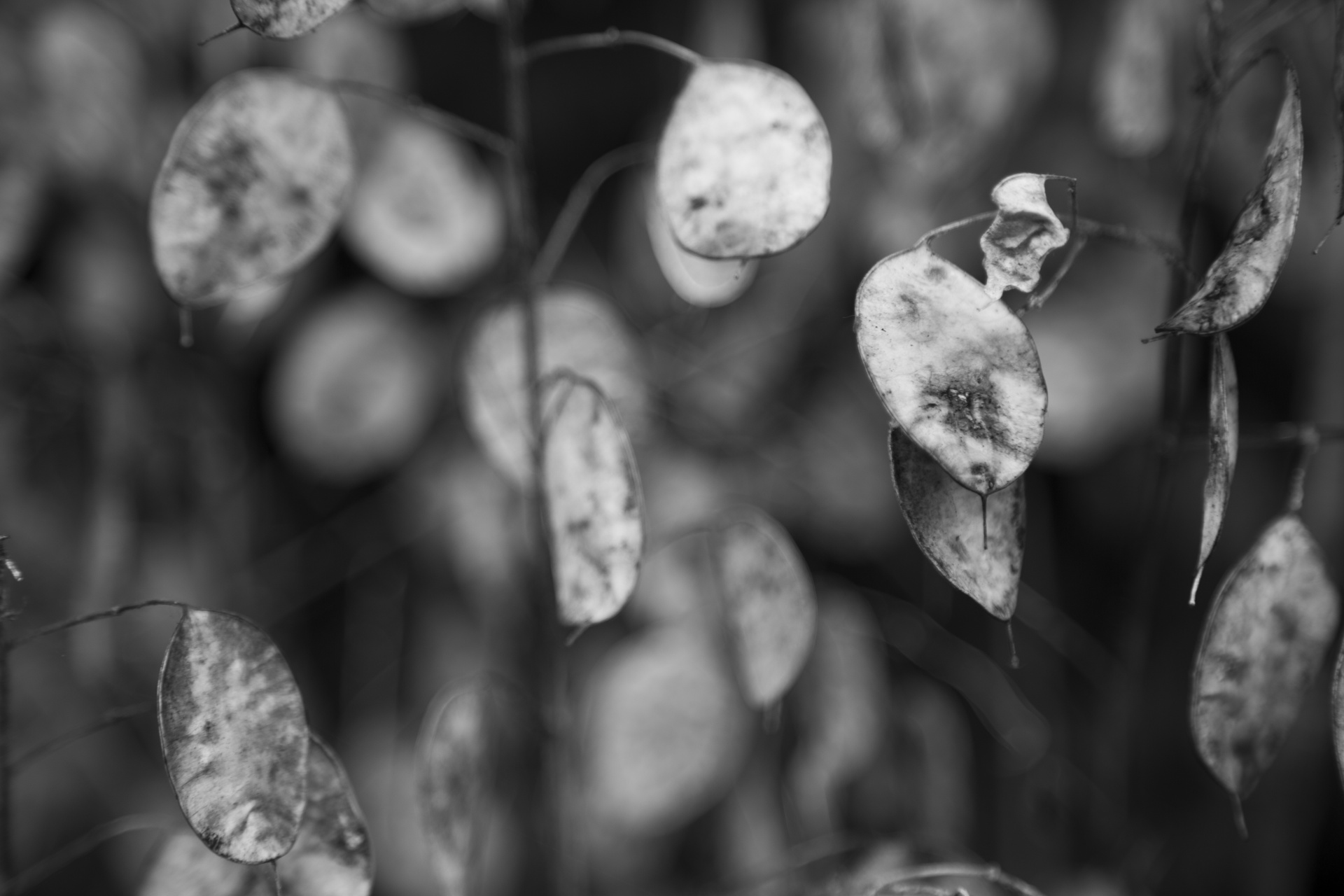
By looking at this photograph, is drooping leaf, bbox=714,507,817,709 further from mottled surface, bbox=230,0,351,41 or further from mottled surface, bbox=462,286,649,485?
mottled surface, bbox=230,0,351,41

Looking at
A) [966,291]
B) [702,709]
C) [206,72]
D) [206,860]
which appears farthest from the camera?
[206,72]

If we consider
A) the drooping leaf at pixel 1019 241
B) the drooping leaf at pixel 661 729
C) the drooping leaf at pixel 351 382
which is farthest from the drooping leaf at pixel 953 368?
the drooping leaf at pixel 351 382

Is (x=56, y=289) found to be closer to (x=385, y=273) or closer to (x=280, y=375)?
(x=280, y=375)

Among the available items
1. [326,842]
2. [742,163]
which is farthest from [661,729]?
[742,163]

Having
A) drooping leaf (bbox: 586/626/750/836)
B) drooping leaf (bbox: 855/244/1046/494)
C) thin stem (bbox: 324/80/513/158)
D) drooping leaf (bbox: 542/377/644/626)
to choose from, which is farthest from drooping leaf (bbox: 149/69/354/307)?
drooping leaf (bbox: 586/626/750/836)

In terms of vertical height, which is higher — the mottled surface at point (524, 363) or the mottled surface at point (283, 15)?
the mottled surface at point (283, 15)

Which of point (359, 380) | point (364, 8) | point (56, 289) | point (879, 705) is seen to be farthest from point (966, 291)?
point (56, 289)

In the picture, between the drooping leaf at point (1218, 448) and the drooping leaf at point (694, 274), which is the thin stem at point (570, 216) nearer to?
the drooping leaf at point (694, 274)
